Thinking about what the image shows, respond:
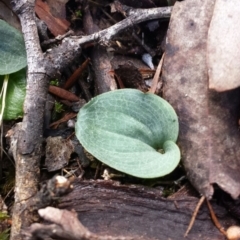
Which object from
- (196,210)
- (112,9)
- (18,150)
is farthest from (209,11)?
(18,150)

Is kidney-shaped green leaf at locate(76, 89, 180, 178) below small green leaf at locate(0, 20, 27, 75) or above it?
below

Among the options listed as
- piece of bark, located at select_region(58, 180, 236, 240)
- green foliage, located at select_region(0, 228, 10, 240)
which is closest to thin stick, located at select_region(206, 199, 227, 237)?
piece of bark, located at select_region(58, 180, 236, 240)

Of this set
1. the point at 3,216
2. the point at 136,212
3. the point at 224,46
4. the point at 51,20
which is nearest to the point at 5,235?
the point at 3,216

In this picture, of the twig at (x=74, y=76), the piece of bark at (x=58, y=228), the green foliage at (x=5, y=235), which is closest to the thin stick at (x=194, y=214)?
the piece of bark at (x=58, y=228)

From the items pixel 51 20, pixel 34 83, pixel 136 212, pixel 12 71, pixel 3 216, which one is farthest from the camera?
pixel 51 20

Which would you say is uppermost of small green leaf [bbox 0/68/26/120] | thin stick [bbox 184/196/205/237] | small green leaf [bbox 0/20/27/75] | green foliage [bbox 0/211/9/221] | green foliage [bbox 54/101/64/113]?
small green leaf [bbox 0/20/27/75]

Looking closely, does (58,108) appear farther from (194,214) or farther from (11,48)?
(194,214)

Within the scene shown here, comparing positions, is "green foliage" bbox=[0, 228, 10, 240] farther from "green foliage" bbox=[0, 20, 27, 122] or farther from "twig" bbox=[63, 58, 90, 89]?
"twig" bbox=[63, 58, 90, 89]

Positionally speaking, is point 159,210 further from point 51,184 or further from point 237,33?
point 237,33

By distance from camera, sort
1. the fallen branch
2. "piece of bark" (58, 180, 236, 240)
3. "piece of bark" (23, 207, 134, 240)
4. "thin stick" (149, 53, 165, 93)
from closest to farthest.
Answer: "piece of bark" (23, 207, 134, 240) < "piece of bark" (58, 180, 236, 240) < the fallen branch < "thin stick" (149, 53, 165, 93)
